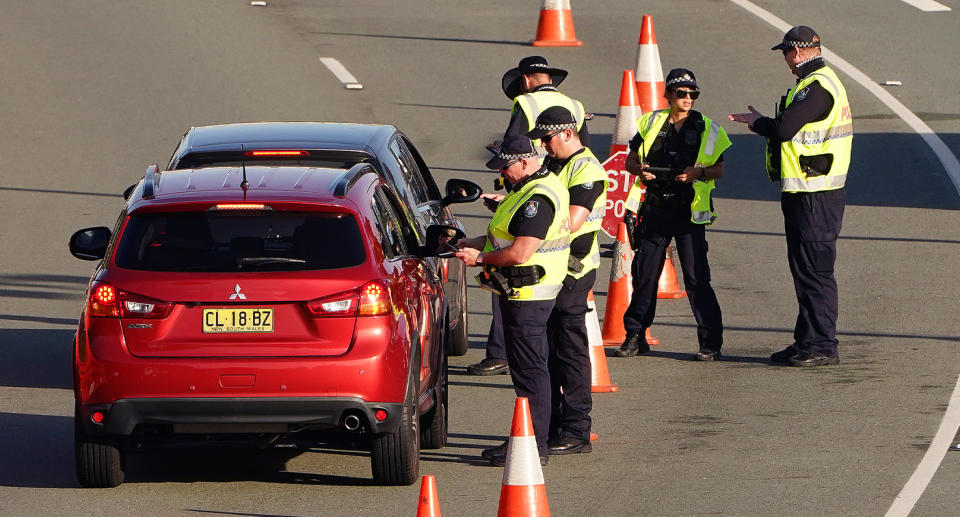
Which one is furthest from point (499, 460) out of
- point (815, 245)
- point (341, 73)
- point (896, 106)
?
point (341, 73)

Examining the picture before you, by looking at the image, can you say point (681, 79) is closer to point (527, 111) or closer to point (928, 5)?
point (527, 111)

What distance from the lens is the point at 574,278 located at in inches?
380

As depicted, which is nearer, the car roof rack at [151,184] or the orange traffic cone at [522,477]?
the orange traffic cone at [522,477]

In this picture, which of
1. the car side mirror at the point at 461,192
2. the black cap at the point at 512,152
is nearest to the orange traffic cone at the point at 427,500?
the black cap at the point at 512,152

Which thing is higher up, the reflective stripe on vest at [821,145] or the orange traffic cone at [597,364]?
the reflective stripe on vest at [821,145]

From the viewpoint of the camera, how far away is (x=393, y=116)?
1973cm

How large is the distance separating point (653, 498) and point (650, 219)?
151 inches

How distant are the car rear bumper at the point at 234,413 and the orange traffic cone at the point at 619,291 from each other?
4.42 metres

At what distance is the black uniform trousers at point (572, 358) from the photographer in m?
9.64

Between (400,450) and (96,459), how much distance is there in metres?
1.47

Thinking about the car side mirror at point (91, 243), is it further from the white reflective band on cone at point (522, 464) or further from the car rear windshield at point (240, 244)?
the white reflective band on cone at point (522, 464)

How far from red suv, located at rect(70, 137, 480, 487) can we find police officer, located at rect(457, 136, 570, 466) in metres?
0.65

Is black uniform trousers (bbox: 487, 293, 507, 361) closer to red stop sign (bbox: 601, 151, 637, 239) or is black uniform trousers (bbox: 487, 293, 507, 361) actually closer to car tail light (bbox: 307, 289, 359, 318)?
red stop sign (bbox: 601, 151, 637, 239)

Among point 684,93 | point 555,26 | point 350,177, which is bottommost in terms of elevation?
point 350,177
